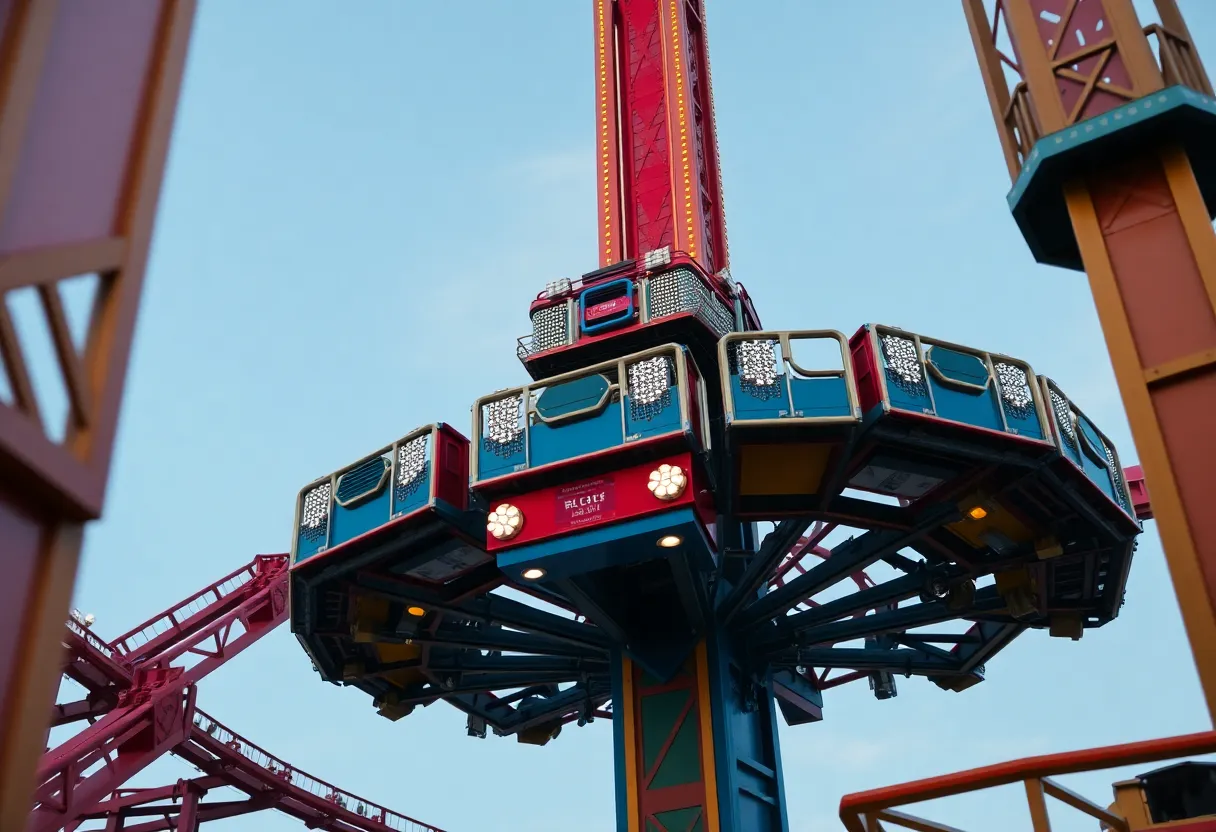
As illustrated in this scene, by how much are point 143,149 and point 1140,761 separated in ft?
22.2

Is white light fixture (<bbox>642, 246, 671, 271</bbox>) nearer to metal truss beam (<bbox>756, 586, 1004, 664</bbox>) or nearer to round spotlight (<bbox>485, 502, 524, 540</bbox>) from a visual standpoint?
round spotlight (<bbox>485, 502, 524, 540</bbox>)

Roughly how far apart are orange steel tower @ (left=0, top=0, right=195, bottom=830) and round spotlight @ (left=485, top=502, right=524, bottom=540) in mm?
14411

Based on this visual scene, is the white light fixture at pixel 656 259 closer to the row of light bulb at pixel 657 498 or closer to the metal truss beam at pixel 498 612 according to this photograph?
the row of light bulb at pixel 657 498

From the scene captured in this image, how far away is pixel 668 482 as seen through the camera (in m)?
19.1

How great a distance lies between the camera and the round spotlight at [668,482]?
18.9 metres

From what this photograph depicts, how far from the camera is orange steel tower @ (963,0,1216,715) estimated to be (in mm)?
8406

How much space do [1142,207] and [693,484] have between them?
405 inches

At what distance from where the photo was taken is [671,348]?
20.2 meters

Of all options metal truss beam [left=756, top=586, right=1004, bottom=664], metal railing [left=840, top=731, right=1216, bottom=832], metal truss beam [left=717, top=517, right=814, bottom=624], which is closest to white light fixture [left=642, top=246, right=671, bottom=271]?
metal truss beam [left=717, top=517, right=814, bottom=624]

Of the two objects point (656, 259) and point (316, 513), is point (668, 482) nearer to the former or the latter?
point (656, 259)

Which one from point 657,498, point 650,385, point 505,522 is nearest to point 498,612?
point 505,522

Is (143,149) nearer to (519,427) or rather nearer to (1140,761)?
(1140,761)

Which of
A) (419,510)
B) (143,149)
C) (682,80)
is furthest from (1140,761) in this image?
(682,80)

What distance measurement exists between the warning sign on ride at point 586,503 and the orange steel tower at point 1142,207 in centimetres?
1025
